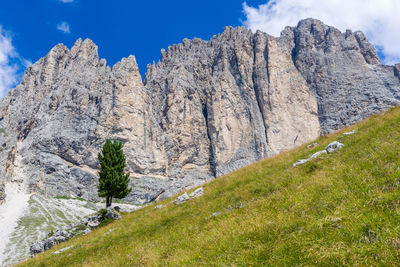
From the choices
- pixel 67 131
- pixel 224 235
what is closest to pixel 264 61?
pixel 67 131

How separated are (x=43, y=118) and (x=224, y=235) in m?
137

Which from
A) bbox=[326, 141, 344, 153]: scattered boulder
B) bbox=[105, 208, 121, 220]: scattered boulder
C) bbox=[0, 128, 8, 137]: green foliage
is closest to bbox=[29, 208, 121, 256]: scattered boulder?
bbox=[105, 208, 121, 220]: scattered boulder

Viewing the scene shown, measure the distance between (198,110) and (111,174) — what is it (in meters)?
98.4

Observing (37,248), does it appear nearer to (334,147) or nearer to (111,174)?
(111,174)

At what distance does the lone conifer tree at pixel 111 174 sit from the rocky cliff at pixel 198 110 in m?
65.1

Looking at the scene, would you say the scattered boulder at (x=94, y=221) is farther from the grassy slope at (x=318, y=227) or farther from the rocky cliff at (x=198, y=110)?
the rocky cliff at (x=198, y=110)

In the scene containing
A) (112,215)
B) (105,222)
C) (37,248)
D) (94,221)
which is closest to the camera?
(37,248)

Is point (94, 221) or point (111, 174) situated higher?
point (111, 174)

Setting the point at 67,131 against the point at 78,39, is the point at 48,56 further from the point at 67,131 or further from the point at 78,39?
the point at 67,131

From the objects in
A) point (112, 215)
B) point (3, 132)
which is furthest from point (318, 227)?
point (3, 132)

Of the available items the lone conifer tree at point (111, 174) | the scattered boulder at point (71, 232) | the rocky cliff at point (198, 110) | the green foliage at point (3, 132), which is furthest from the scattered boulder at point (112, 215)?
the green foliage at point (3, 132)

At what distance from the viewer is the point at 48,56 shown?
15225 centimetres

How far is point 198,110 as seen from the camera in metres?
129

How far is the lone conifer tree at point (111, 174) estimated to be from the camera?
33.5m
